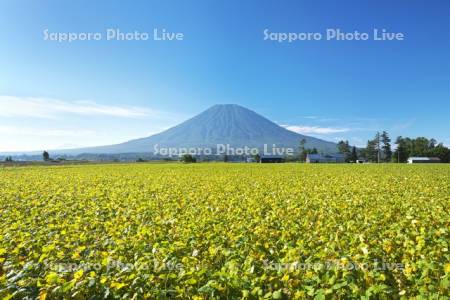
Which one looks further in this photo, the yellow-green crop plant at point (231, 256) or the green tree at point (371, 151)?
the green tree at point (371, 151)

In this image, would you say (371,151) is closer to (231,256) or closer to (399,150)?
(399,150)

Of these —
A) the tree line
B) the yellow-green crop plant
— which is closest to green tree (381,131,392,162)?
the tree line

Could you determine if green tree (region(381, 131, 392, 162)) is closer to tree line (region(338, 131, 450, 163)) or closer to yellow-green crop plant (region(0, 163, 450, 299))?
tree line (region(338, 131, 450, 163))

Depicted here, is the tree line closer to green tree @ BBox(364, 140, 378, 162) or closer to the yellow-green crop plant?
green tree @ BBox(364, 140, 378, 162)

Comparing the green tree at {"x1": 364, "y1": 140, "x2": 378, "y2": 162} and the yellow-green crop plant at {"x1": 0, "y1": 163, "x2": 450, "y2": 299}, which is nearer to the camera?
the yellow-green crop plant at {"x1": 0, "y1": 163, "x2": 450, "y2": 299}

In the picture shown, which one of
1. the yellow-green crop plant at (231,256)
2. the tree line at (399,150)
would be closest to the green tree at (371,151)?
the tree line at (399,150)

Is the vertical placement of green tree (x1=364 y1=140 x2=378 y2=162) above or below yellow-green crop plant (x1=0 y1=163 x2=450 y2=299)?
above

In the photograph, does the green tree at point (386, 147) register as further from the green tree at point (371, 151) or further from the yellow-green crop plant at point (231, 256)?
the yellow-green crop plant at point (231, 256)

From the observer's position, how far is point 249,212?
8.80 metres

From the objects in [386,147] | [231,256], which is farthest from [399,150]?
[231,256]

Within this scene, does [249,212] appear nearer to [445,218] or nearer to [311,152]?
[445,218]

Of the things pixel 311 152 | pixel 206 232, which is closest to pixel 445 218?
pixel 206 232

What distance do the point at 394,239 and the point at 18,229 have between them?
7.45 m

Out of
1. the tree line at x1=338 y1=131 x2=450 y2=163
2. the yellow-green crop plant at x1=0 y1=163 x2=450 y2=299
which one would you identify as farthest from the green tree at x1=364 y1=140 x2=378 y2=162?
the yellow-green crop plant at x1=0 y1=163 x2=450 y2=299
